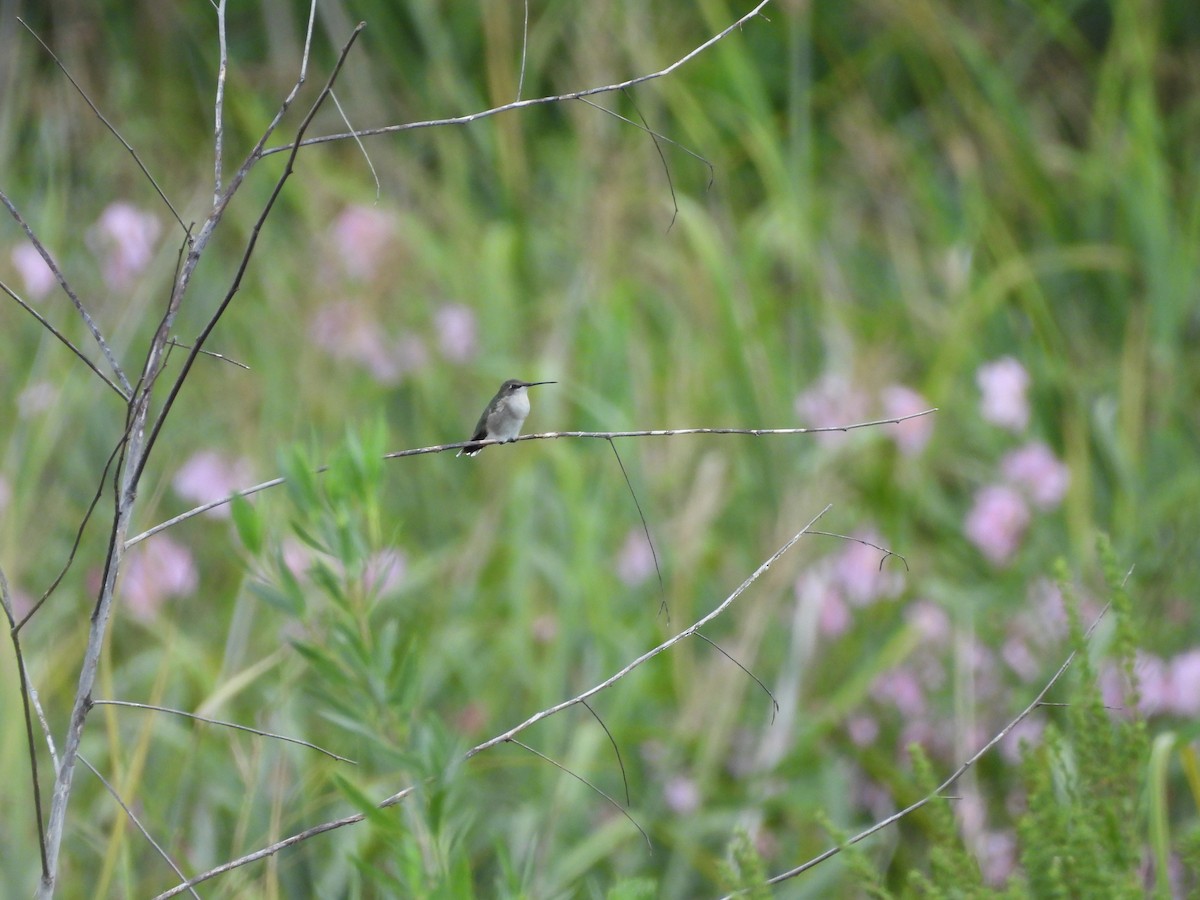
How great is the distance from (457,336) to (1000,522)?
1431 mm

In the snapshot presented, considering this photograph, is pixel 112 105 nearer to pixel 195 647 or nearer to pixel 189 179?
pixel 189 179

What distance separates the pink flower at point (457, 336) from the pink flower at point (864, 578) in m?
1.17

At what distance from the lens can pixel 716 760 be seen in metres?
2.35

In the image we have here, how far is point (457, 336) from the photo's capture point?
→ 343cm

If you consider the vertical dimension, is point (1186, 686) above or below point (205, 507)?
below

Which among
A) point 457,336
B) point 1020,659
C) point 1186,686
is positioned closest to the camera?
point 1186,686

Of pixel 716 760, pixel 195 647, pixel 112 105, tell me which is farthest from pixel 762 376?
pixel 112 105

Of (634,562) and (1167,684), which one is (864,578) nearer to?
(634,562)

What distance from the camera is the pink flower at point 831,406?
2709mm

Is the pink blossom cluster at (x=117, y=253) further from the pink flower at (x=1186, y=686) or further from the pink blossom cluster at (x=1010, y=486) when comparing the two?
the pink flower at (x=1186, y=686)

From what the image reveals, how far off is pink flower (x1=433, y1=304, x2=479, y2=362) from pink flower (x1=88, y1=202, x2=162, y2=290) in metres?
0.73

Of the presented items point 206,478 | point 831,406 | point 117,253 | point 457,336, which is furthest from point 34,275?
point 831,406

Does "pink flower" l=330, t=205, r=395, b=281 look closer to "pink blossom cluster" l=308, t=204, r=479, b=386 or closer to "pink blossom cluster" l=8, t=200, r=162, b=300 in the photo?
"pink blossom cluster" l=308, t=204, r=479, b=386

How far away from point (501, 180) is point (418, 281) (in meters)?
0.39
